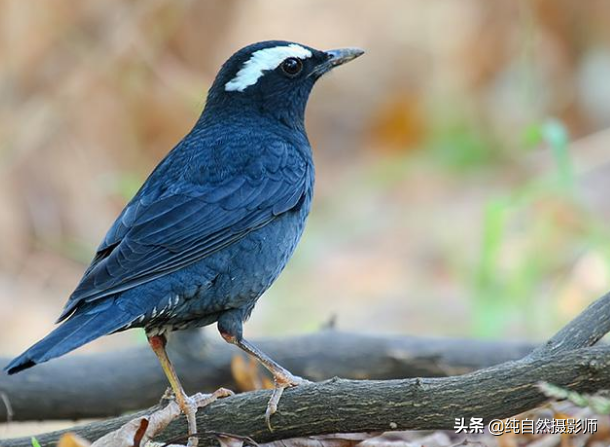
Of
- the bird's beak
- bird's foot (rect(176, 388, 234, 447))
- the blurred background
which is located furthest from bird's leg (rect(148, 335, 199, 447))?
the blurred background

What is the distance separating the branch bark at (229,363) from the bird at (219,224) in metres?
0.84

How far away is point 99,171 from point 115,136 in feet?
1.56

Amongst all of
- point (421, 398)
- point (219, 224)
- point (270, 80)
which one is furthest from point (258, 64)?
point (421, 398)

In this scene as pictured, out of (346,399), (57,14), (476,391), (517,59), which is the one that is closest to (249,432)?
(346,399)

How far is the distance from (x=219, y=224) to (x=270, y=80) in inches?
31.3

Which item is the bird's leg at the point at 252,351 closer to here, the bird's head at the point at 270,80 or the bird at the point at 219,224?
the bird at the point at 219,224

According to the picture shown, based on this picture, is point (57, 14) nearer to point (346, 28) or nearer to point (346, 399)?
point (346, 28)

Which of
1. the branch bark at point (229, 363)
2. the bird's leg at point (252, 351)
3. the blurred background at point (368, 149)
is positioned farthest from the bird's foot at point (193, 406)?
the blurred background at point (368, 149)

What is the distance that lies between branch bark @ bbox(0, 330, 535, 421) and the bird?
84 centimetres

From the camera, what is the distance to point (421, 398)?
322 cm

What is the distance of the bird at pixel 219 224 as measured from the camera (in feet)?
11.9

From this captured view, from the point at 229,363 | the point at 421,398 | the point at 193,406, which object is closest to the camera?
the point at 421,398

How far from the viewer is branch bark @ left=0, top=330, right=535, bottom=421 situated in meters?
4.77

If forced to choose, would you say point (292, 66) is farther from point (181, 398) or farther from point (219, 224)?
point (181, 398)
